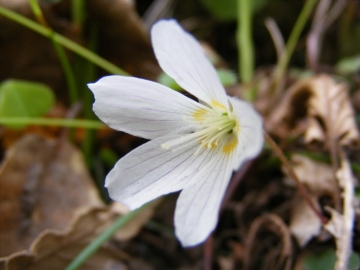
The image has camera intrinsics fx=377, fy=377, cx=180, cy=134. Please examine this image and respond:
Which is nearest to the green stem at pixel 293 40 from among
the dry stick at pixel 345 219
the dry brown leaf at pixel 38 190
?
the dry stick at pixel 345 219

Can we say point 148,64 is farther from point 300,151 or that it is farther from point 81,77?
point 300,151

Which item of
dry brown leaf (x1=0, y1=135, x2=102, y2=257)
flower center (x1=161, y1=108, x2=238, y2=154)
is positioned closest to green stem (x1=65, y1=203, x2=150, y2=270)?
dry brown leaf (x1=0, y1=135, x2=102, y2=257)

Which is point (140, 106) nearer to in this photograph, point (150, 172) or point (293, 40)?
point (150, 172)

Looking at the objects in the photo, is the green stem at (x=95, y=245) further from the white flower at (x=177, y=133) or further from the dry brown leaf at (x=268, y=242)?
the dry brown leaf at (x=268, y=242)

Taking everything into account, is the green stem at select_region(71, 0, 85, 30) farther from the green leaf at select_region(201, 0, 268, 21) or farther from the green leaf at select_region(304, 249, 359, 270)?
the green leaf at select_region(304, 249, 359, 270)

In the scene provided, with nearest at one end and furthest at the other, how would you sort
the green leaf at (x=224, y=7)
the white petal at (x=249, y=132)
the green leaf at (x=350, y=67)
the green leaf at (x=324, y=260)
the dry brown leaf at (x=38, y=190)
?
the white petal at (x=249, y=132), the green leaf at (x=324, y=260), the dry brown leaf at (x=38, y=190), the green leaf at (x=350, y=67), the green leaf at (x=224, y=7)

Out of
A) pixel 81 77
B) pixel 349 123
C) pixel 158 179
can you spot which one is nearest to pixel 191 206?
pixel 158 179

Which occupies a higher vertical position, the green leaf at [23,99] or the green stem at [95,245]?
the green leaf at [23,99]
